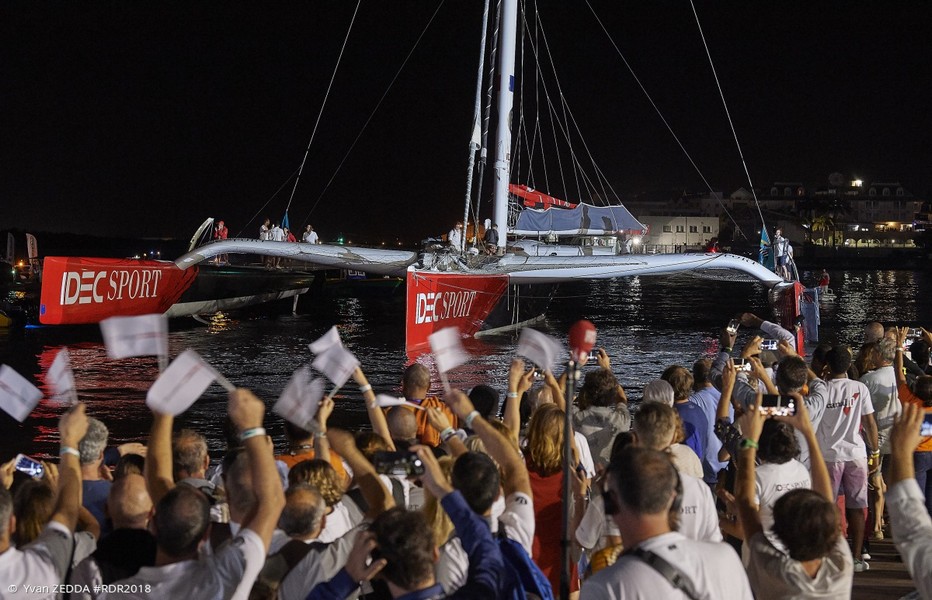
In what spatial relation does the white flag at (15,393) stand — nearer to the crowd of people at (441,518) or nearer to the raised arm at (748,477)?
the crowd of people at (441,518)

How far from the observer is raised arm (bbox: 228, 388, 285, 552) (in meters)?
2.55

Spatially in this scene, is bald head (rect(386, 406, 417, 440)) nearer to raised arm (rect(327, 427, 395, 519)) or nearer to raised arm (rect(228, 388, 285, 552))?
raised arm (rect(327, 427, 395, 519))

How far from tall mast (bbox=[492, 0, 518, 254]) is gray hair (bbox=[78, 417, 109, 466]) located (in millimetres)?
15620

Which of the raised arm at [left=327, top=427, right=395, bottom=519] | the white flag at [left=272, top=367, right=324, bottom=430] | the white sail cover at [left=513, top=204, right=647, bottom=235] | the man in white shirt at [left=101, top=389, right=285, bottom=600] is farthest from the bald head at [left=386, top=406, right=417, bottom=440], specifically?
the white sail cover at [left=513, top=204, right=647, bottom=235]

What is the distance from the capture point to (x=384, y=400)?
3.47 m

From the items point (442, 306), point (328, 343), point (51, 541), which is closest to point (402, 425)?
point (328, 343)

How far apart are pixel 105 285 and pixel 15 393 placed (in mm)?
14613

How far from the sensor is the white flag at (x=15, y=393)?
324 centimetres

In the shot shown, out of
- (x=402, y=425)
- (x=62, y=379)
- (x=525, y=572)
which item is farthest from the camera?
(x=402, y=425)

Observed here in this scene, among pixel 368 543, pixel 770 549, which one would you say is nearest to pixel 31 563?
Answer: pixel 368 543

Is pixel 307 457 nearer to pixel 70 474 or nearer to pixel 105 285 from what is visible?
pixel 70 474

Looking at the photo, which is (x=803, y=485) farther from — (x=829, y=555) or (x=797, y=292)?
(x=797, y=292)

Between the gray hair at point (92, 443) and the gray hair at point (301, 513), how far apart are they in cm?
120

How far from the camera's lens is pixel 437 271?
55.9 feet
